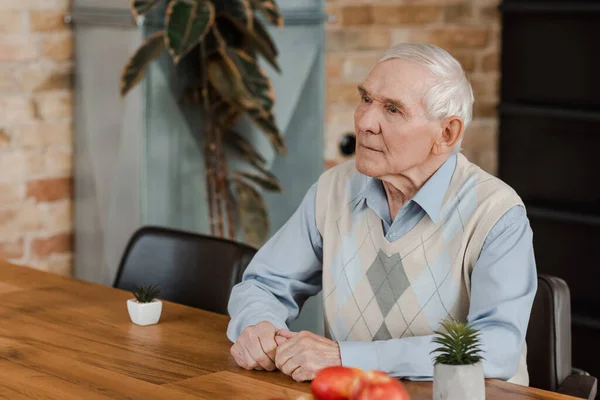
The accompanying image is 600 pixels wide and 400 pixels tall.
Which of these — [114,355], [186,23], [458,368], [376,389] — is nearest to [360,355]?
[458,368]

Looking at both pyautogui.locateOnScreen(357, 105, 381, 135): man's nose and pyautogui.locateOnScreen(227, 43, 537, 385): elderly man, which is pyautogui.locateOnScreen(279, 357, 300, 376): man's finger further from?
pyautogui.locateOnScreen(357, 105, 381, 135): man's nose

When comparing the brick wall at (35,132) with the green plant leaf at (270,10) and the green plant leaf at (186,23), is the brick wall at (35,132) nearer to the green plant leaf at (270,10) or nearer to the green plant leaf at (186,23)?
the green plant leaf at (186,23)

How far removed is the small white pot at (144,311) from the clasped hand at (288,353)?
10.8 inches

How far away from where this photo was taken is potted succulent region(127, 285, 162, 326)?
218 cm

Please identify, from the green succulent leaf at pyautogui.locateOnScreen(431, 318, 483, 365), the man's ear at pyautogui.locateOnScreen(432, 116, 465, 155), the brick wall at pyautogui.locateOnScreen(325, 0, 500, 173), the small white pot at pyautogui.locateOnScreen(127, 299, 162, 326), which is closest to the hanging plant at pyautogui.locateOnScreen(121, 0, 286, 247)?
the brick wall at pyautogui.locateOnScreen(325, 0, 500, 173)

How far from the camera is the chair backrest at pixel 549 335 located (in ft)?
7.37

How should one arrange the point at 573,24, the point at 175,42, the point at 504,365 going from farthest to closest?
the point at 573,24
the point at 175,42
the point at 504,365

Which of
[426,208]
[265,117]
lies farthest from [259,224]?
[426,208]

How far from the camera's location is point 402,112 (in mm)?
2049

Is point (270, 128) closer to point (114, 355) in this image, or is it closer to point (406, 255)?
point (406, 255)

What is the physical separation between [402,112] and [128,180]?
1.63 meters

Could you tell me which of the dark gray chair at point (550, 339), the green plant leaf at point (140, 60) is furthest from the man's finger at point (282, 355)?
the green plant leaf at point (140, 60)

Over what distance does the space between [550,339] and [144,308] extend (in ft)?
2.78

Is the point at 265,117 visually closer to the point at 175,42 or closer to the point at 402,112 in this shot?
the point at 175,42
